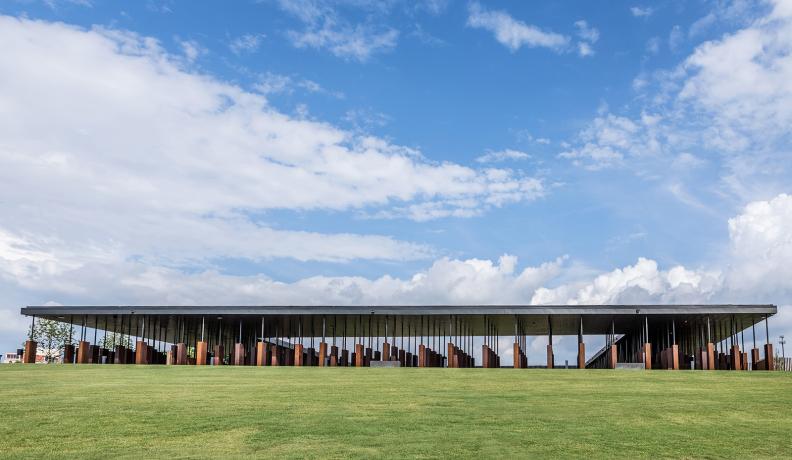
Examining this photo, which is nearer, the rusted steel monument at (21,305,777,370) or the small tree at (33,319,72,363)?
the rusted steel monument at (21,305,777,370)

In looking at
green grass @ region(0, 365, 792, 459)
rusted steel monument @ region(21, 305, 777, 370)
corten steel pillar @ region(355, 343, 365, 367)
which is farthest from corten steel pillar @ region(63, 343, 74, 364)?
green grass @ region(0, 365, 792, 459)

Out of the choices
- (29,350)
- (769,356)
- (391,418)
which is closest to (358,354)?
(29,350)

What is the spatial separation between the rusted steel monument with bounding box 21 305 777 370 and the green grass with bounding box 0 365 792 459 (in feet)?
45.5

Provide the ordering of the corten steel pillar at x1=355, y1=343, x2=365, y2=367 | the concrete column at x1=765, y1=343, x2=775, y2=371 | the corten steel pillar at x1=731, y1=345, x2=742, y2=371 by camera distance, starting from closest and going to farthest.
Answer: the concrete column at x1=765, y1=343, x2=775, y2=371 < the corten steel pillar at x1=731, y1=345, x2=742, y2=371 < the corten steel pillar at x1=355, y1=343, x2=365, y2=367

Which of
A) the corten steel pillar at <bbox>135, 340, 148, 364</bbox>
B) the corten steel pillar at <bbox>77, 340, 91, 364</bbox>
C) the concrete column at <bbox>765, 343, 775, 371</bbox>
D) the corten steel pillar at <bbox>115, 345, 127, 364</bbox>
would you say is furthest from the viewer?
the corten steel pillar at <bbox>115, 345, 127, 364</bbox>

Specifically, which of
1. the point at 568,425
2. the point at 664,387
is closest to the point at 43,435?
the point at 568,425

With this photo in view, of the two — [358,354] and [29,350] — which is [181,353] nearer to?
[29,350]

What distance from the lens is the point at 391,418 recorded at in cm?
1554

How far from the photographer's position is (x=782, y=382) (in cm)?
2369

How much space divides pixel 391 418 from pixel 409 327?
3355 cm

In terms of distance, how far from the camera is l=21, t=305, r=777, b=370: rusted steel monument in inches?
1484

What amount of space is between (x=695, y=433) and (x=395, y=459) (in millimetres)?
5914

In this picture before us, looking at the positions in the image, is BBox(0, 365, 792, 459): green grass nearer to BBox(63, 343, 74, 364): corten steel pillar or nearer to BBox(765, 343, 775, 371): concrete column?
BBox(765, 343, 775, 371): concrete column

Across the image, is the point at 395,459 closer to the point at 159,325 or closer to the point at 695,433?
the point at 695,433
